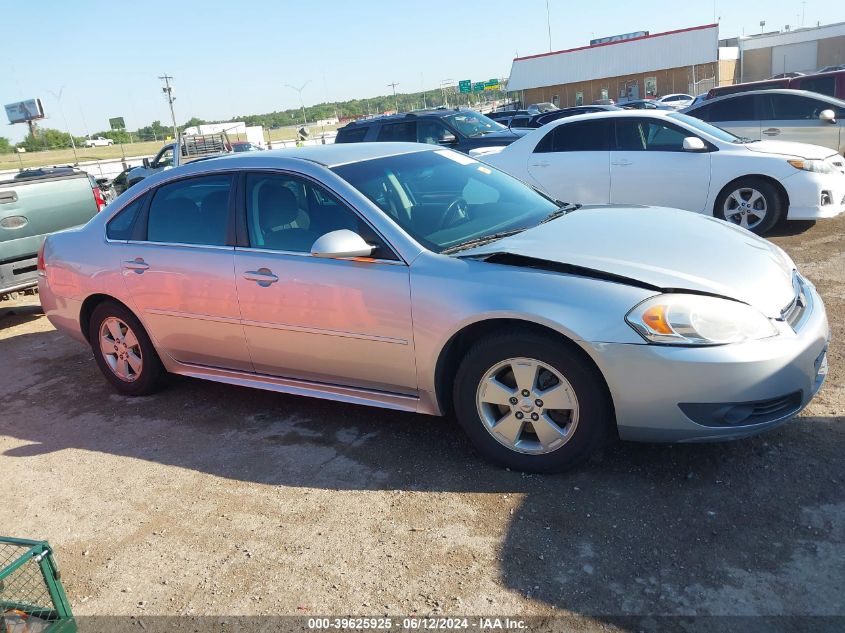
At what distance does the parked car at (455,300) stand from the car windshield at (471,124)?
27.4 ft

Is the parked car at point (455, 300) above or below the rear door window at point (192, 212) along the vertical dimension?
below

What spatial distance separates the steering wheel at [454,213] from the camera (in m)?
3.96

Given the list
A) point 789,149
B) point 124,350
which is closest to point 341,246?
point 124,350

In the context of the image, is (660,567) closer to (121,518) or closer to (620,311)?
(620,311)

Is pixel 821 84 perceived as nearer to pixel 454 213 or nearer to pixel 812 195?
pixel 812 195

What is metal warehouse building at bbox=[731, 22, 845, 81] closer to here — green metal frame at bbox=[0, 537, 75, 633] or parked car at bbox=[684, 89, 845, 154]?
parked car at bbox=[684, 89, 845, 154]

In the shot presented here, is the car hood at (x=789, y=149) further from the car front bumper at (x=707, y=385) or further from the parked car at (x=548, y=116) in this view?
the parked car at (x=548, y=116)

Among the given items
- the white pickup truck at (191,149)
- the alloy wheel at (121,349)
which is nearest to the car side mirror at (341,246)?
the alloy wheel at (121,349)

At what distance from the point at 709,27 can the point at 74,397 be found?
178 ft

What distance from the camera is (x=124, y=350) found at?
5.04m

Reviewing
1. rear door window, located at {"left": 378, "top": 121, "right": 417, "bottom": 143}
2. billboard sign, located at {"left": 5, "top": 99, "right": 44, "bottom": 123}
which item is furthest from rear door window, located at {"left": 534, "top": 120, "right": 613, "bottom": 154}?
billboard sign, located at {"left": 5, "top": 99, "right": 44, "bottom": 123}

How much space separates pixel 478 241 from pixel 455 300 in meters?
0.50

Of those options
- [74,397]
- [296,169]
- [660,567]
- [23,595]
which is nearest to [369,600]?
[660,567]

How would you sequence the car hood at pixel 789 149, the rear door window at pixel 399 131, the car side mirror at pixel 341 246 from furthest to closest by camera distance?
the rear door window at pixel 399 131
the car hood at pixel 789 149
the car side mirror at pixel 341 246
